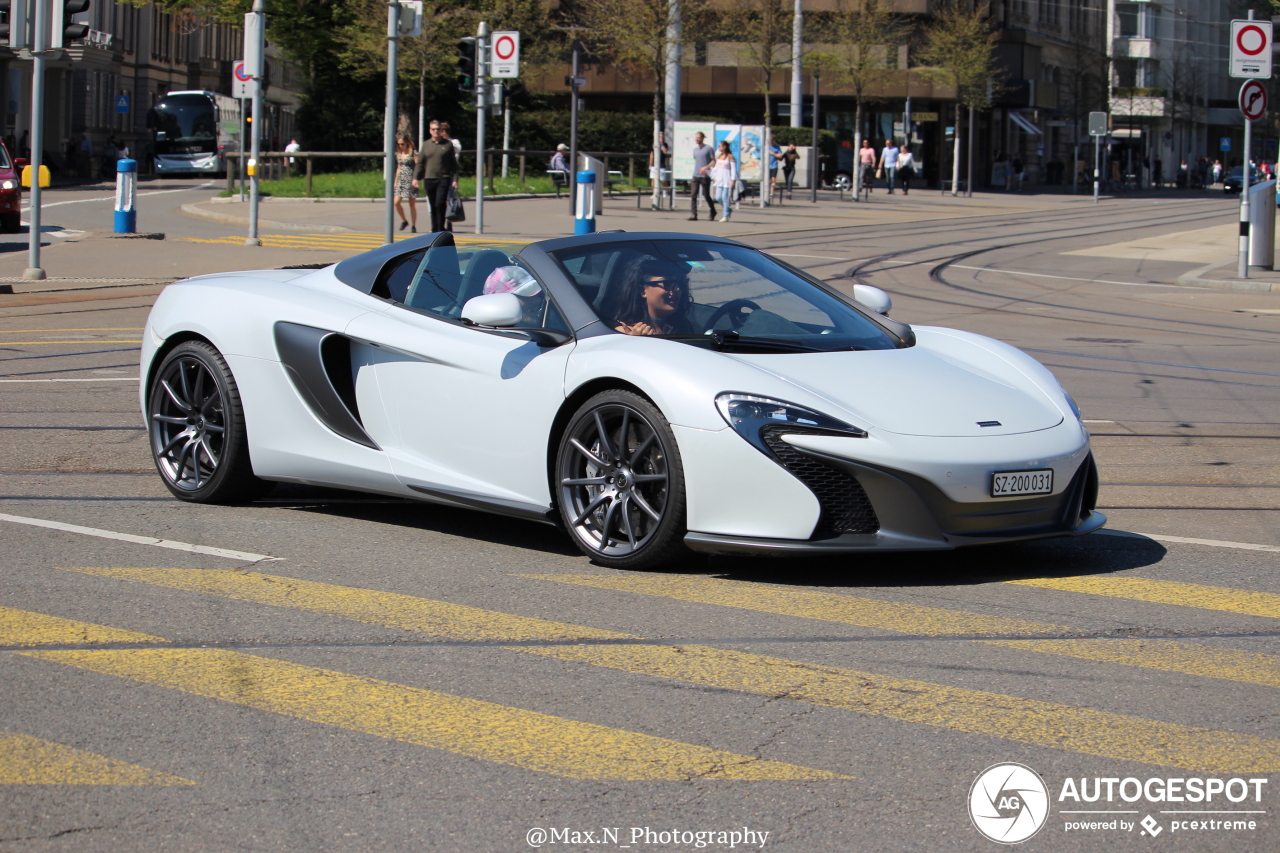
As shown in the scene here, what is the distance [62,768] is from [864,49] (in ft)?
178

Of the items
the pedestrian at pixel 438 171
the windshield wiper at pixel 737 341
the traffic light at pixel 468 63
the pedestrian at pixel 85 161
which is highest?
the pedestrian at pixel 85 161

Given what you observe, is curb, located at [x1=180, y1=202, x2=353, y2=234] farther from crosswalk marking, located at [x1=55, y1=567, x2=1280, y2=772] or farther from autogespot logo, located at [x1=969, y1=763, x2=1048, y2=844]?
autogespot logo, located at [x1=969, y1=763, x2=1048, y2=844]

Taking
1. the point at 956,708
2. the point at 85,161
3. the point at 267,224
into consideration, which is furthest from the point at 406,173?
the point at 85,161

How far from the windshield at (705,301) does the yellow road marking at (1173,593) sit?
4.07 ft

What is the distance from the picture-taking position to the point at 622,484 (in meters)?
5.75

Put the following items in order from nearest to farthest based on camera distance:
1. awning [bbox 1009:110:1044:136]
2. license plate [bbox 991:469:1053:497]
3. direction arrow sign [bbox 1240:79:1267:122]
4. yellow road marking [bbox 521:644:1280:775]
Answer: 1. yellow road marking [bbox 521:644:1280:775]
2. license plate [bbox 991:469:1053:497]
3. direction arrow sign [bbox 1240:79:1267:122]
4. awning [bbox 1009:110:1044:136]

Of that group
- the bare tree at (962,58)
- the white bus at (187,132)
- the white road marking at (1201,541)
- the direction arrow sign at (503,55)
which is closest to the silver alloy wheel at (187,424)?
the white road marking at (1201,541)

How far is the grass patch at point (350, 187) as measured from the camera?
37625 millimetres

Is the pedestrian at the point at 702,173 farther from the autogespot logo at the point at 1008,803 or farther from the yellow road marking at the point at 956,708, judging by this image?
the autogespot logo at the point at 1008,803

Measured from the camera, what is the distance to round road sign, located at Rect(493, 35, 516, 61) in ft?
88.2

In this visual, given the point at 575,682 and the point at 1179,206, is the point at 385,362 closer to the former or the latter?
the point at 575,682

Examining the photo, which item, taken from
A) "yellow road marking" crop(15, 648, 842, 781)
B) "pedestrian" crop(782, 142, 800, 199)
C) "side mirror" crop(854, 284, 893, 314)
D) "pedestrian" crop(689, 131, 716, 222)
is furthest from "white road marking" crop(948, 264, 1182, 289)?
"pedestrian" crop(782, 142, 800, 199)

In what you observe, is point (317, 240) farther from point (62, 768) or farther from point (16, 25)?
point (62, 768)

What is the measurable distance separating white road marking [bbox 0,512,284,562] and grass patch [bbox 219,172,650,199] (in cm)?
3093
